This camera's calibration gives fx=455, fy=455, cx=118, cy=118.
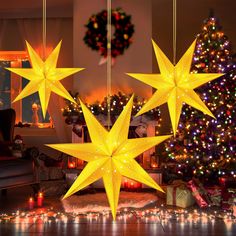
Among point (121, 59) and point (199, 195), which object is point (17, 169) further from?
point (121, 59)

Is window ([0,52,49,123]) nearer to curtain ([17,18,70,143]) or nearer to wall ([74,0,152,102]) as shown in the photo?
curtain ([17,18,70,143])

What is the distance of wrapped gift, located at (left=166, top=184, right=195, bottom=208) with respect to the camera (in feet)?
16.4

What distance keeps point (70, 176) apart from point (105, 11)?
7.99ft

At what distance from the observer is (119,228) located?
13.3 feet

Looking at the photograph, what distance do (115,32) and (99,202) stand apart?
2.54 m

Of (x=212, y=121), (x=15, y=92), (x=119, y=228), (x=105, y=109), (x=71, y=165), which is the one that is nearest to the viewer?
(x=119, y=228)

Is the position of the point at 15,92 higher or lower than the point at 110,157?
higher

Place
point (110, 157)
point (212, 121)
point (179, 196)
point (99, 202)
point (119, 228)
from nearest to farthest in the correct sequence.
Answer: point (110, 157) → point (119, 228) → point (179, 196) → point (99, 202) → point (212, 121)

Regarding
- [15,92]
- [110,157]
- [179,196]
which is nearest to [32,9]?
[15,92]

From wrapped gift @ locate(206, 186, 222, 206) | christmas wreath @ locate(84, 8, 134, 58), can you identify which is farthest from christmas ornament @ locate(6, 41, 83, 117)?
christmas wreath @ locate(84, 8, 134, 58)

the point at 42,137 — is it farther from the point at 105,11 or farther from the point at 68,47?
the point at 105,11

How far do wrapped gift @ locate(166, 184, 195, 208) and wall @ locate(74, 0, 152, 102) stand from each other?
83.4 inches

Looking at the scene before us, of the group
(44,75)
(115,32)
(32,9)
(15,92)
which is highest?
(32,9)

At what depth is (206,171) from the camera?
612 centimetres
